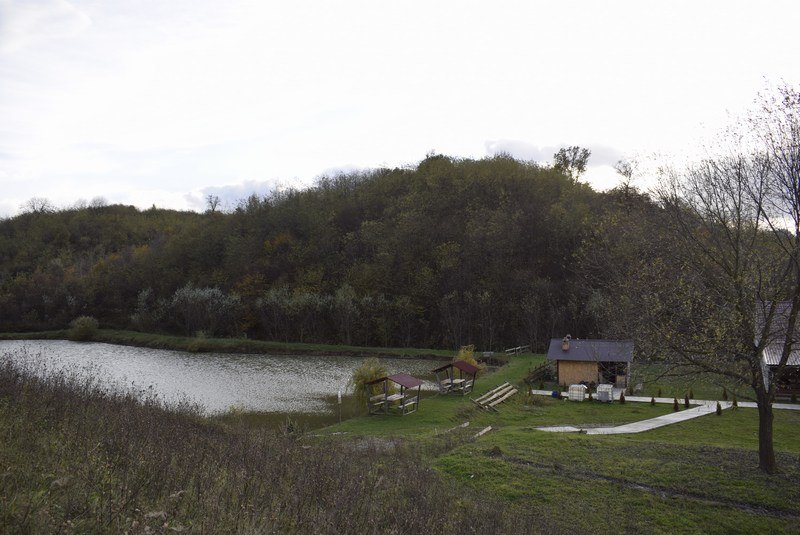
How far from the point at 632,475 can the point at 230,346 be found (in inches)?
1824

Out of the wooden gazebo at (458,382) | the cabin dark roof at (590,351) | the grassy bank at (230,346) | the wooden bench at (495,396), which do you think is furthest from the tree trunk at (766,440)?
the grassy bank at (230,346)

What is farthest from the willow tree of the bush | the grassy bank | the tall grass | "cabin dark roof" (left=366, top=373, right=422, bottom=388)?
the bush

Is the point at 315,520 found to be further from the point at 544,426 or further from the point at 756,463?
the point at 544,426

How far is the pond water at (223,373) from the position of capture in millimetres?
28003

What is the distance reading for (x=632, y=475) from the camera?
1297 centimetres

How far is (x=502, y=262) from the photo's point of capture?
55594mm

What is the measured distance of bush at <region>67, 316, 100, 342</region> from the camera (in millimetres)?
62125

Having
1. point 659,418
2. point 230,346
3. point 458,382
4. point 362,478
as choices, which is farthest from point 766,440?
point 230,346

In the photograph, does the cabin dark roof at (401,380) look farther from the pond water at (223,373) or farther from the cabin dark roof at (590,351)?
the cabin dark roof at (590,351)

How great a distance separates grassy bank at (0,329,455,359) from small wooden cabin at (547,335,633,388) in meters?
16.0

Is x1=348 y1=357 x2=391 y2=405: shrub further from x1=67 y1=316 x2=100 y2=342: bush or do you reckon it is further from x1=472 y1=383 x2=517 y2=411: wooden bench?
x1=67 y1=316 x2=100 y2=342: bush

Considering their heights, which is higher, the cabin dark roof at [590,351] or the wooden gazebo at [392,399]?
the cabin dark roof at [590,351]

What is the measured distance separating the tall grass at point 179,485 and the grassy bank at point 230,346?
37370 mm

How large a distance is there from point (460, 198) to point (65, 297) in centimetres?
5423
